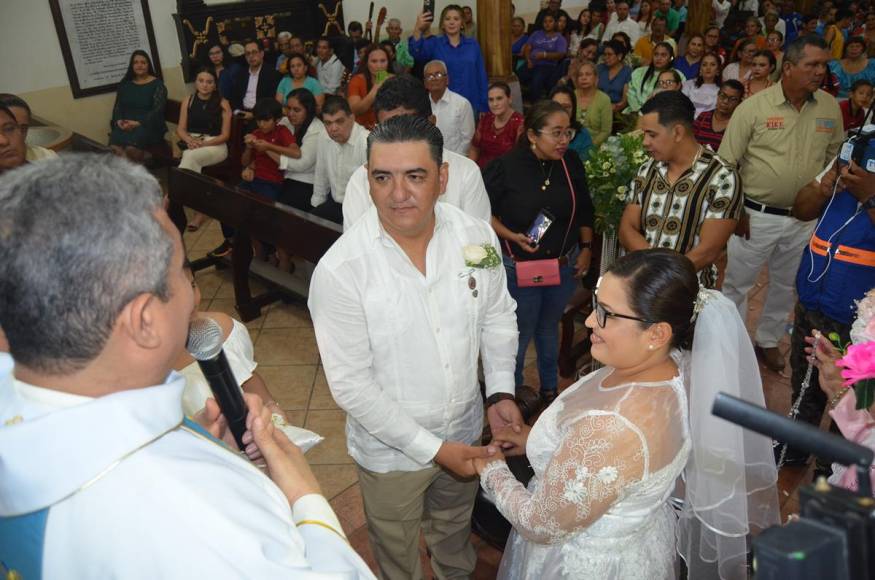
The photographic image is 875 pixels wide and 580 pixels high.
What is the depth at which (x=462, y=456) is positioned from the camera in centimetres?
217

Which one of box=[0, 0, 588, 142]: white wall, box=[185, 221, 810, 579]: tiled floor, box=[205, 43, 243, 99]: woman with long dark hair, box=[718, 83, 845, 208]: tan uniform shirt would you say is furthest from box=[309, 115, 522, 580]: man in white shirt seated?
box=[0, 0, 588, 142]: white wall

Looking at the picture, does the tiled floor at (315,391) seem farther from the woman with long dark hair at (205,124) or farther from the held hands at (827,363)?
the woman with long dark hair at (205,124)

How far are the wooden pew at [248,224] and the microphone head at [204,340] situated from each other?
107 inches

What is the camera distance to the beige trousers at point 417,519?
2.37 meters

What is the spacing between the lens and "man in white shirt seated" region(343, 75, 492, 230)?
3.21m

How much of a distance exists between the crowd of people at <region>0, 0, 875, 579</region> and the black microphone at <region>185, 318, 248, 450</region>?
0.19 feet

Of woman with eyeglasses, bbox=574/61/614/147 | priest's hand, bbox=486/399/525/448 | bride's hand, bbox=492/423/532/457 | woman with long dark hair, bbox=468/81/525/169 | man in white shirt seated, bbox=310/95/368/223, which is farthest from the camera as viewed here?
woman with eyeglasses, bbox=574/61/614/147

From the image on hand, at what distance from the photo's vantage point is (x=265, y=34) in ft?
31.9

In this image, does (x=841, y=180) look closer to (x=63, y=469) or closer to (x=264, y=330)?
(x=63, y=469)

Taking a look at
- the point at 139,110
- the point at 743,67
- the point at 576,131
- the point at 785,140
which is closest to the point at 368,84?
the point at 139,110

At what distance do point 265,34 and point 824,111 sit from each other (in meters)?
7.86

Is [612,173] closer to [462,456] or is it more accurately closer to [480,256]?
[480,256]

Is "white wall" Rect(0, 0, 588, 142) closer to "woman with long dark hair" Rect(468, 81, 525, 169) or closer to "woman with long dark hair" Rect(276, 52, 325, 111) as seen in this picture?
"woman with long dark hair" Rect(276, 52, 325, 111)

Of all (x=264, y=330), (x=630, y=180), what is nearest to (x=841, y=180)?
(x=630, y=180)
